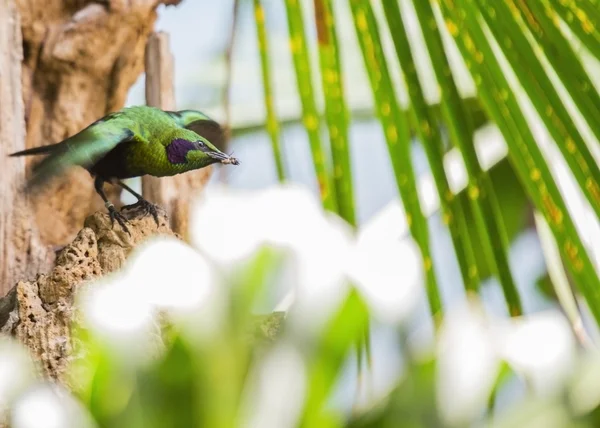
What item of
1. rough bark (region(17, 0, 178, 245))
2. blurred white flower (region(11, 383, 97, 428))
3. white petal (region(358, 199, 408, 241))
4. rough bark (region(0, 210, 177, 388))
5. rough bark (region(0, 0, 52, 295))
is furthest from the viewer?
white petal (region(358, 199, 408, 241))

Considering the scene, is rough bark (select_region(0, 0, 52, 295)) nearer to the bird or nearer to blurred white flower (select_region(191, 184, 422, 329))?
the bird

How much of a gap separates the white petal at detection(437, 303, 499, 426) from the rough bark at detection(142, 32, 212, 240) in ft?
1.42

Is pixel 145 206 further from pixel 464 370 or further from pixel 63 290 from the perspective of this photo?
pixel 464 370

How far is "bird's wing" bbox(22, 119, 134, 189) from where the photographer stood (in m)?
0.65

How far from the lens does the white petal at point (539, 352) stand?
45 centimetres

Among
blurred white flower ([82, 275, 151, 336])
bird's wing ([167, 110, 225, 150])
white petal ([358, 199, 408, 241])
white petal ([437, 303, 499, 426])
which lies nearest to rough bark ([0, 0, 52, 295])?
bird's wing ([167, 110, 225, 150])

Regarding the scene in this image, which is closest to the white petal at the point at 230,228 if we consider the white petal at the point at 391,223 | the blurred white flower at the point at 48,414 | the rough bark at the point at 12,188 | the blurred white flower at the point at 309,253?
the blurred white flower at the point at 309,253

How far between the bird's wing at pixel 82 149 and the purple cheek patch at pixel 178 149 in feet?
0.11

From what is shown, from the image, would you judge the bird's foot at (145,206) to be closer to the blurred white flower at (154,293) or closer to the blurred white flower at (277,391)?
the blurred white flower at (154,293)

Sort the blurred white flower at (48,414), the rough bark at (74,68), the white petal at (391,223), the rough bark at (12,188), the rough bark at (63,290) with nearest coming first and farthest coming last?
the blurred white flower at (48,414) < the rough bark at (63,290) < the rough bark at (12,188) < the rough bark at (74,68) < the white petal at (391,223)

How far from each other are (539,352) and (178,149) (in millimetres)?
335

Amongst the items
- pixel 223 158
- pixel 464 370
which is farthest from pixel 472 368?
pixel 223 158

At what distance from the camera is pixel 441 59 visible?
0.65 m

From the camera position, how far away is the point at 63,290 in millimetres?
675
